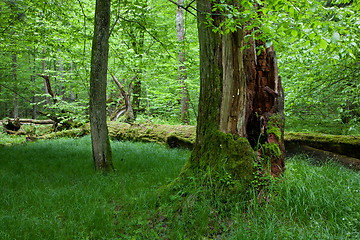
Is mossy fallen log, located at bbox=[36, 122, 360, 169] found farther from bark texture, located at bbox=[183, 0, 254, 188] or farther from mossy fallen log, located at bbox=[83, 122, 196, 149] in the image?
bark texture, located at bbox=[183, 0, 254, 188]

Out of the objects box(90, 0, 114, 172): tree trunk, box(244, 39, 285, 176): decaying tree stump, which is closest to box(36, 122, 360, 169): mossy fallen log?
box(244, 39, 285, 176): decaying tree stump

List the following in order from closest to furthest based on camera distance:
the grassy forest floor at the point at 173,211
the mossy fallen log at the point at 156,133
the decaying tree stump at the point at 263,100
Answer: the grassy forest floor at the point at 173,211
the decaying tree stump at the point at 263,100
the mossy fallen log at the point at 156,133

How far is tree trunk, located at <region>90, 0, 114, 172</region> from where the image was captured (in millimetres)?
4867

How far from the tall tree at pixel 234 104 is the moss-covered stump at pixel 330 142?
9.54 feet

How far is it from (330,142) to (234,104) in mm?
3765

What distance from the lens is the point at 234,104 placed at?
363cm

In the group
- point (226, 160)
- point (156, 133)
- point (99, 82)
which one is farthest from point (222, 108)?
point (156, 133)

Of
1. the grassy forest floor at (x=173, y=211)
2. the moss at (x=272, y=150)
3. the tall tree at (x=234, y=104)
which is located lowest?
the grassy forest floor at (x=173, y=211)

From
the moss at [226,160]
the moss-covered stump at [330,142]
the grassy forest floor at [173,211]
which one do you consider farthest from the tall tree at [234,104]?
the moss-covered stump at [330,142]

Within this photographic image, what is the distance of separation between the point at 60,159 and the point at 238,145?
5252 millimetres

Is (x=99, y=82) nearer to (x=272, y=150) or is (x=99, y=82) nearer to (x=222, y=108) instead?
(x=222, y=108)

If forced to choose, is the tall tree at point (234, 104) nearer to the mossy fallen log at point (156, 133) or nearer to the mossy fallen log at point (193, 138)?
the mossy fallen log at point (193, 138)

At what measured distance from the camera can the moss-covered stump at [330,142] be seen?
5.31 metres

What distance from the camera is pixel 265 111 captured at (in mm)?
3830
